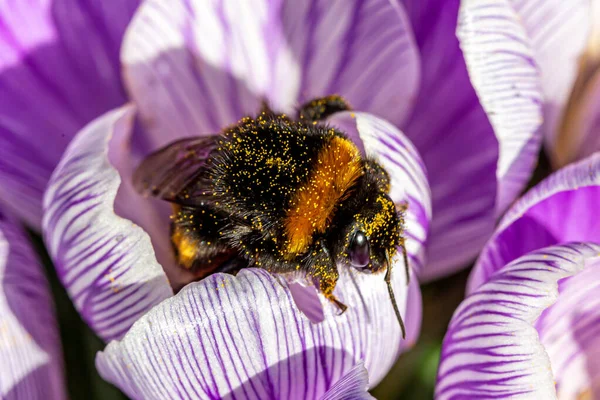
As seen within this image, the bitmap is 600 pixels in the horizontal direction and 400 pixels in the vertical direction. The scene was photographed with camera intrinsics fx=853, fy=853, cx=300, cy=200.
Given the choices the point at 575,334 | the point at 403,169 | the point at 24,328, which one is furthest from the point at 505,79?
the point at 24,328

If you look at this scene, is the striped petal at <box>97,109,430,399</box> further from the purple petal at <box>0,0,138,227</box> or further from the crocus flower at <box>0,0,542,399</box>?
the purple petal at <box>0,0,138,227</box>

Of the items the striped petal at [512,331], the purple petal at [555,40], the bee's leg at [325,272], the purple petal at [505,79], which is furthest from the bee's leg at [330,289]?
the purple petal at [555,40]

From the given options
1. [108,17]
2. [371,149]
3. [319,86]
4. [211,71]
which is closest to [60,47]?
[108,17]

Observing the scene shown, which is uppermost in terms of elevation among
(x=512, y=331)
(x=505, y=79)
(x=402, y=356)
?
(x=505, y=79)

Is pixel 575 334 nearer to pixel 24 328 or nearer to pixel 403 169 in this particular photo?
pixel 403 169

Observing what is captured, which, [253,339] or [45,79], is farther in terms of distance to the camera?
[45,79]

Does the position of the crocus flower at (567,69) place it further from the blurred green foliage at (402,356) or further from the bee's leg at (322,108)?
the bee's leg at (322,108)

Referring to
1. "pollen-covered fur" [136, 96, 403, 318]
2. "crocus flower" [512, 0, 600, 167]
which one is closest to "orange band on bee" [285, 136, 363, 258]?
"pollen-covered fur" [136, 96, 403, 318]
